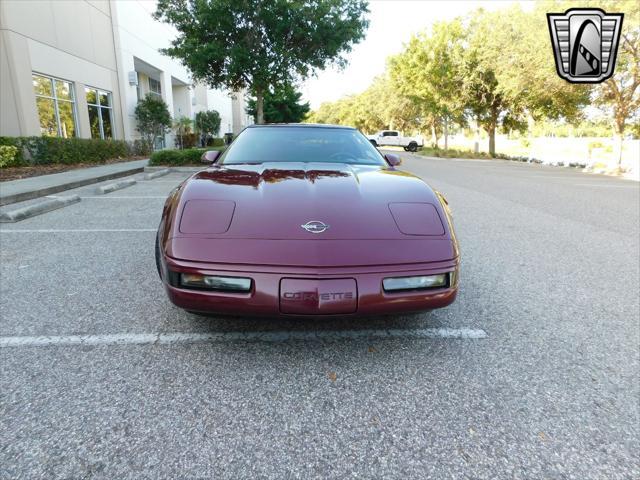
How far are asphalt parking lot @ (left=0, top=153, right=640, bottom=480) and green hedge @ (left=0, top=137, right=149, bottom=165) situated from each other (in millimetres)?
9741

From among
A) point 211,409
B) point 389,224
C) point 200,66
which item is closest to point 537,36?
point 200,66

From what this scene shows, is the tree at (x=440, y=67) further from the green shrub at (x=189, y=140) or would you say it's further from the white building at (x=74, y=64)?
the green shrub at (x=189, y=140)

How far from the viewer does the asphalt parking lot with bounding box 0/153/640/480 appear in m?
1.50

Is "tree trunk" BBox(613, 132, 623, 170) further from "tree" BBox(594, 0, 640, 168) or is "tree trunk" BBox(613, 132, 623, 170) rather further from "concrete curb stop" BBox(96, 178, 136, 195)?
"concrete curb stop" BBox(96, 178, 136, 195)

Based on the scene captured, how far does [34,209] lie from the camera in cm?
586

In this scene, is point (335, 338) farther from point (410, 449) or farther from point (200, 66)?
point (200, 66)

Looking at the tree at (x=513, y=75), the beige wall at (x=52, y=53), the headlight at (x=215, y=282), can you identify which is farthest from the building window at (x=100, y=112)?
the tree at (x=513, y=75)

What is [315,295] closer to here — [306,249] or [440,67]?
[306,249]

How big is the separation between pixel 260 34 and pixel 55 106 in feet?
24.8

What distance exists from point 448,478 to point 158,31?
92.0 ft

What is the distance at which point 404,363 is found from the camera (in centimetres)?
212

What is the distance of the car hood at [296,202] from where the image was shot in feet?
6.61

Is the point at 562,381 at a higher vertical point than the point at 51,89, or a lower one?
lower

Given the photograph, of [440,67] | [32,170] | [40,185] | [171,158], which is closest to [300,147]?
[40,185]
